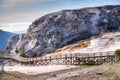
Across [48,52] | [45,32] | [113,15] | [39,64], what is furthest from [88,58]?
[113,15]

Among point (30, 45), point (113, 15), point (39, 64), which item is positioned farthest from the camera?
point (113, 15)

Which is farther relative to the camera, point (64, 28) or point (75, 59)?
point (64, 28)

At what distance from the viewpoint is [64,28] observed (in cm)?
14275

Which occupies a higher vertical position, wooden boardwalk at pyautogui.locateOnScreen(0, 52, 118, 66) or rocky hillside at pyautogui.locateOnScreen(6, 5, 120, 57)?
rocky hillside at pyautogui.locateOnScreen(6, 5, 120, 57)

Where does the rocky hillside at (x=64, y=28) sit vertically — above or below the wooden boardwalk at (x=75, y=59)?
above

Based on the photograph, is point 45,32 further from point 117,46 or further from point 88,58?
point 88,58

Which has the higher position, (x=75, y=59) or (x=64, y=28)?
(x=64, y=28)

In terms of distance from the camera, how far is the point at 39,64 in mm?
113750

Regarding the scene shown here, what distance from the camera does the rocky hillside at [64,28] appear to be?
5468 inches

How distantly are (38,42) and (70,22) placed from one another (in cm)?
1502

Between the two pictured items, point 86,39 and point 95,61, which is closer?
point 95,61

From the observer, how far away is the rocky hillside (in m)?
139

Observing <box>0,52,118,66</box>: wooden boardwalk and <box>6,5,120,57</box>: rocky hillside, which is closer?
<box>0,52,118,66</box>: wooden boardwalk

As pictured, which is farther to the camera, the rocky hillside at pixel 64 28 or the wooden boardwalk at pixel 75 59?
the rocky hillside at pixel 64 28
